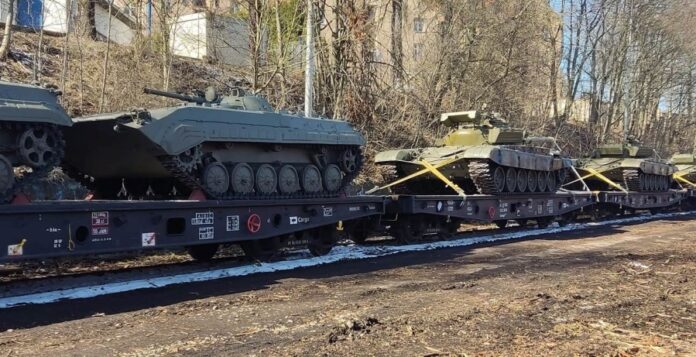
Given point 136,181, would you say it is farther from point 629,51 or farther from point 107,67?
point 629,51

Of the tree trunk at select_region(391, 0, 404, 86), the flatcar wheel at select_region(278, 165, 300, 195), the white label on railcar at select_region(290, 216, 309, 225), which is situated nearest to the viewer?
the white label on railcar at select_region(290, 216, 309, 225)

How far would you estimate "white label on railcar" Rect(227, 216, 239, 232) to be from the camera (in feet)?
31.5

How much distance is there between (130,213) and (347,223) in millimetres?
5431

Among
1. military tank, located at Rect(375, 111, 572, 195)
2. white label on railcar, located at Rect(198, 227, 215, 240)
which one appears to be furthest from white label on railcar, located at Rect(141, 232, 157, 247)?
military tank, located at Rect(375, 111, 572, 195)

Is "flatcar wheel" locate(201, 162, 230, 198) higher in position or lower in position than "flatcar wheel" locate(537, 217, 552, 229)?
higher

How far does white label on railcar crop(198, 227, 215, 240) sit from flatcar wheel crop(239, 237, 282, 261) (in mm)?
1335

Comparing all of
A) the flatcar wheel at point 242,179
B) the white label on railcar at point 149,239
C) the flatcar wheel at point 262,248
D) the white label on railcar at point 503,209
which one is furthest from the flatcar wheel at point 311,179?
the white label on railcar at point 503,209

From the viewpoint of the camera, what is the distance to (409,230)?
13773 millimetres

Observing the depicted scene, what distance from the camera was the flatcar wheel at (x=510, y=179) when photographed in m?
16.1

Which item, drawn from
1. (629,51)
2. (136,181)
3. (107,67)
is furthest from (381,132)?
(629,51)

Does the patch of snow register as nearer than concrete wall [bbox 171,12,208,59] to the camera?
Yes

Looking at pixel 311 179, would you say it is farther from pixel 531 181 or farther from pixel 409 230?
pixel 531 181

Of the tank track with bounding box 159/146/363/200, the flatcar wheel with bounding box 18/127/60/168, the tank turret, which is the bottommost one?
the tank track with bounding box 159/146/363/200

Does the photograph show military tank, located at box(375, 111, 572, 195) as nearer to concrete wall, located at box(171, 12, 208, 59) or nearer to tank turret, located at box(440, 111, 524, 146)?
tank turret, located at box(440, 111, 524, 146)
